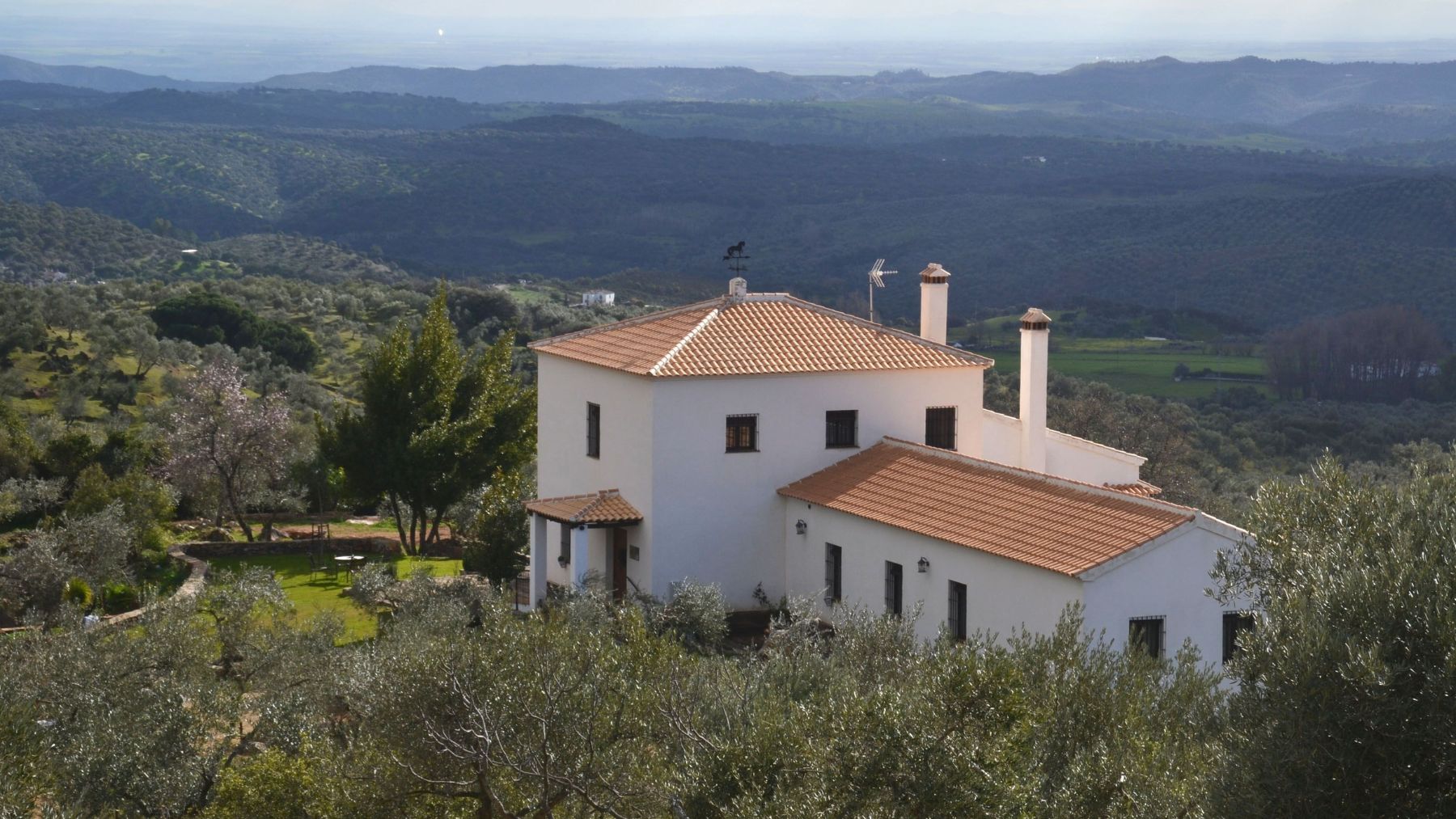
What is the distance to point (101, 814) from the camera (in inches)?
577

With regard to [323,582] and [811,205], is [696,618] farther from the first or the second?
[811,205]

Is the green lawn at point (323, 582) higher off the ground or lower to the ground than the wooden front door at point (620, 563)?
lower

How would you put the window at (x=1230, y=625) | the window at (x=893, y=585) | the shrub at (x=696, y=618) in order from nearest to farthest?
the window at (x=1230, y=625)
the window at (x=893, y=585)
the shrub at (x=696, y=618)

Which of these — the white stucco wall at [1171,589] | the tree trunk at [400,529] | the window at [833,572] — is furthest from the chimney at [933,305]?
the tree trunk at [400,529]

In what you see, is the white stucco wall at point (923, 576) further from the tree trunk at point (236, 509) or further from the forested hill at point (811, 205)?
the forested hill at point (811, 205)

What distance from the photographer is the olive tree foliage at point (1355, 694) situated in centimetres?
884

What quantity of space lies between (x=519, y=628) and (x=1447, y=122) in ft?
682

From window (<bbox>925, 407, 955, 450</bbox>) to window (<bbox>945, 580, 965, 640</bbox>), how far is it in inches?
Result: 209

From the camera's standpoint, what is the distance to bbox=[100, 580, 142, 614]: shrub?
2617 cm

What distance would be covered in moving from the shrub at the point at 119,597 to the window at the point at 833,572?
11.3m

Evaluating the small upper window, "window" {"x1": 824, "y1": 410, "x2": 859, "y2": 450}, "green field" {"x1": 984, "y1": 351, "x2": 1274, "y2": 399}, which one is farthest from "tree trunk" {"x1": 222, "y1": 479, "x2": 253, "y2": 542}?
"green field" {"x1": 984, "y1": 351, "x2": 1274, "y2": 399}

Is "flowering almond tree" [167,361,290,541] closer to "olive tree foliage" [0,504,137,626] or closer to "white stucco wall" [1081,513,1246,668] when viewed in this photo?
"olive tree foliage" [0,504,137,626]

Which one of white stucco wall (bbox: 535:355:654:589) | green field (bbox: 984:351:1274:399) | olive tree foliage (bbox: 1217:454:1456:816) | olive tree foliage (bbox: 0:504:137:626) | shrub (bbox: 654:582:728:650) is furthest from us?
green field (bbox: 984:351:1274:399)

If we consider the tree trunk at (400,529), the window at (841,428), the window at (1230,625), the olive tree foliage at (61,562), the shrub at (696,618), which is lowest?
the tree trunk at (400,529)
